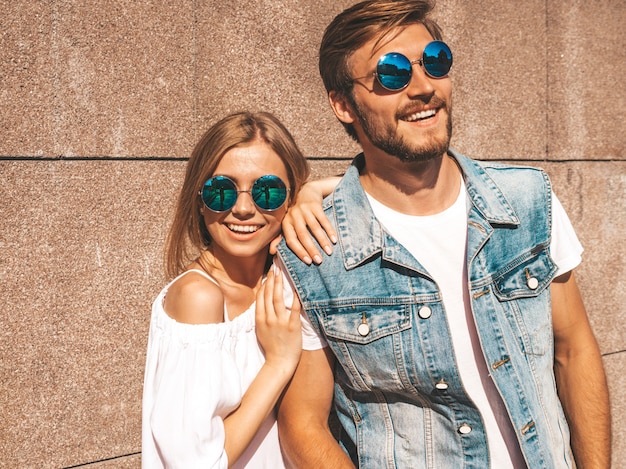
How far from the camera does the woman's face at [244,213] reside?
221 cm

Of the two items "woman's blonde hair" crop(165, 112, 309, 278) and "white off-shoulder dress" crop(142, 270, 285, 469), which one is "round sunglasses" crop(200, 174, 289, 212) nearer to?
"woman's blonde hair" crop(165, 112, 309, 278)

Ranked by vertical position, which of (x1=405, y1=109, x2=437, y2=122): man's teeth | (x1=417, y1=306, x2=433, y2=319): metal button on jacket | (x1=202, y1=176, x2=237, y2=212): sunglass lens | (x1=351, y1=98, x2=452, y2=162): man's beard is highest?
(x1=405, y1=109, x2=437, y2=122): man's teeth

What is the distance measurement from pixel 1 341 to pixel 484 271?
226 centimetres

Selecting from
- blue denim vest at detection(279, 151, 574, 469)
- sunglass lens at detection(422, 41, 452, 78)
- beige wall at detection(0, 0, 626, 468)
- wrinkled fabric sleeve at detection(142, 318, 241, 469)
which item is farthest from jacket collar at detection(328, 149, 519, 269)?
beige wall at detection(0, 0, 626, 468)

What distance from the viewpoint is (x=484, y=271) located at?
2189mm

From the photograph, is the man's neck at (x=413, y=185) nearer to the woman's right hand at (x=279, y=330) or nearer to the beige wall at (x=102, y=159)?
the woman's right hand at (x=279, y=330)

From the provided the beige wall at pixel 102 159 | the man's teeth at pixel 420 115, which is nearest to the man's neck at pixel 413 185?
the man's teeth at pixel 420 115

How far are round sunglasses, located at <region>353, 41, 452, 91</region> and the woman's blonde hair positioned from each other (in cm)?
47

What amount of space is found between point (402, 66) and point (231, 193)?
2.57 feet

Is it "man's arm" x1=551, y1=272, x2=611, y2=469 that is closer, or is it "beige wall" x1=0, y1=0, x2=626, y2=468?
"man's arm" x1=551, y1=272, x2=611, y2=469

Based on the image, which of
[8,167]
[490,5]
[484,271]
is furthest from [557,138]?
[8,167]

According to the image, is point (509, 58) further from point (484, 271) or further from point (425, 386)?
point (425, 386)

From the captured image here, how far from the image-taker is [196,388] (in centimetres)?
193

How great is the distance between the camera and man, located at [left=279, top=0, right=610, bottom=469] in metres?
2.16
